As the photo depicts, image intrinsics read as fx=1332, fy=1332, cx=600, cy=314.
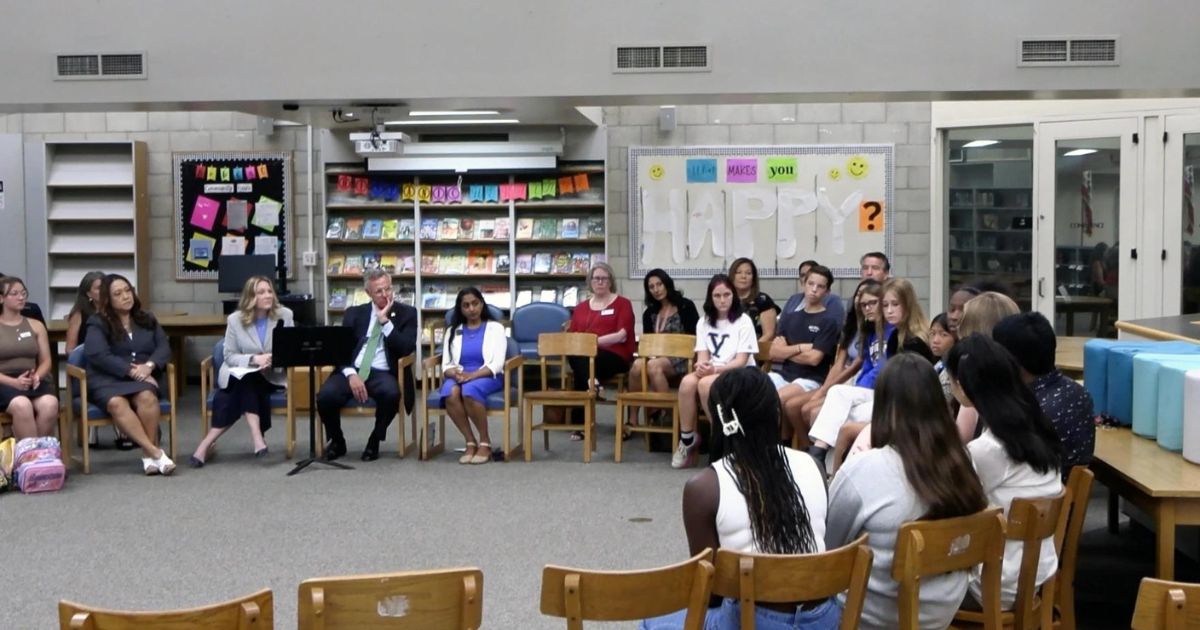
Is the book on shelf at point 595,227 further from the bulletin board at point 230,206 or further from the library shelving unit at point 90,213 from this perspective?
the library shelving unit at point 90,213

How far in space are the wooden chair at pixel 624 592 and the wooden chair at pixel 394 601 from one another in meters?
0.18

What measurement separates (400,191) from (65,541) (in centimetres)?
563

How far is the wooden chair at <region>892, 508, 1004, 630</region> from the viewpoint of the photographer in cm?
307

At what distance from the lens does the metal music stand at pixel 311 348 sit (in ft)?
24.9

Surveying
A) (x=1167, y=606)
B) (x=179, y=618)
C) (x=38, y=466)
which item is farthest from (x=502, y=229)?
(x=1167, y=606)

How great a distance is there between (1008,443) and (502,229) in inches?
308

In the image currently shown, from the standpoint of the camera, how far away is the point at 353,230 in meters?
11.2

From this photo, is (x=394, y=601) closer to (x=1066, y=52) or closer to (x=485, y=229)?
(x=1066, y=52)

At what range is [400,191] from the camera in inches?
439

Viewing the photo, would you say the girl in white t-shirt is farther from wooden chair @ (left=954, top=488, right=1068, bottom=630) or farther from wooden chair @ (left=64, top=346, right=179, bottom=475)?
wooden chair @ (left=954, top=488, right=1068, bottom=630)

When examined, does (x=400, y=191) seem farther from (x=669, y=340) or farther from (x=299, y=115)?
(x=669, y=340)

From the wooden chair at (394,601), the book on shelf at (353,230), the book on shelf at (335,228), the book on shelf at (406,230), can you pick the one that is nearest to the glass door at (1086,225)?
the book on shelf at (406,230)

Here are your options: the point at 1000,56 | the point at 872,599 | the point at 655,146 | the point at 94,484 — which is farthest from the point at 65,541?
the point at 655,146

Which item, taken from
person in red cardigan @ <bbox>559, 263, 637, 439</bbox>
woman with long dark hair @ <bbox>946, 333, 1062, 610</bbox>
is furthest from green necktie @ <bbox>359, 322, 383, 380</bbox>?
woman with long dark hair @ <bbox>946, 333, 1062, 610</bbox>
